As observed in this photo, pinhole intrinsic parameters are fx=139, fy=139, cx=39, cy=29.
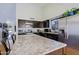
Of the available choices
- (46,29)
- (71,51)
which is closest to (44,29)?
(46,29)

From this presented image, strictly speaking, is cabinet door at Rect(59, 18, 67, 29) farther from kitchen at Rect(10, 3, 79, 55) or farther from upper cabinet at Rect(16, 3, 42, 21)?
upper cabinet at Rect(16, 3, 42, 21)

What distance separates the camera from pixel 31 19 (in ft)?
6.62

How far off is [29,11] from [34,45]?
50cm

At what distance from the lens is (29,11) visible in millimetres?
2010

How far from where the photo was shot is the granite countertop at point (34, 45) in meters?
2.00

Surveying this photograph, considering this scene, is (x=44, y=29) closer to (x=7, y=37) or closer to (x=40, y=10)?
(x=40, y=10)

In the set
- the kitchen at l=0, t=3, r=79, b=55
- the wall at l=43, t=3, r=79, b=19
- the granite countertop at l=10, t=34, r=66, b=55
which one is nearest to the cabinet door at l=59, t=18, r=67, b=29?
the kitchen at l=0, t=3, r=79, b=55

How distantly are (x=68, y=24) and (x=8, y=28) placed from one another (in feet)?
2.83

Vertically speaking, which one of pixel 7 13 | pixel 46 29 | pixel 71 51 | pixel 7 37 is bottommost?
pixel 71 51

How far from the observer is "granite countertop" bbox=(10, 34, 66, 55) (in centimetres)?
200

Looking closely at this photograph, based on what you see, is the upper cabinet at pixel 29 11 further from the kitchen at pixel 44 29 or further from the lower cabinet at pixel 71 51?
the lower cabinet at pixel 71 51

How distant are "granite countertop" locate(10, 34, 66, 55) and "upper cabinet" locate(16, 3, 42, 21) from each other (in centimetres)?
27
